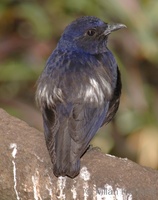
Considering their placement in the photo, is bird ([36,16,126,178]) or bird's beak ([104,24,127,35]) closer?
bird ([36,16,126,178])

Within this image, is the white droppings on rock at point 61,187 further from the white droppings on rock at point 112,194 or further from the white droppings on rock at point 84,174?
the white droppings on rock at point 112,194

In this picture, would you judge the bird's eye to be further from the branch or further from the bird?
the branch

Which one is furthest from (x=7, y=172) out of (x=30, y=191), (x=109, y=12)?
(x=109, y=12)

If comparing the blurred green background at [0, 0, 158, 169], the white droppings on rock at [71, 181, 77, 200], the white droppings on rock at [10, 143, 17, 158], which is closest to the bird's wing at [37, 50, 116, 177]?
the white droppings on rock at [71, 181, 77, 200]

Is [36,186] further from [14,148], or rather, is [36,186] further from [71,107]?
[71,107]

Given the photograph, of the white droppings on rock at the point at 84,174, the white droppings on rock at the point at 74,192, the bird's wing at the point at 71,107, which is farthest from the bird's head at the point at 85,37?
the white droppings on rock at the point at 74,192
